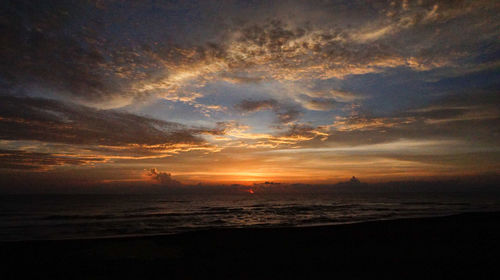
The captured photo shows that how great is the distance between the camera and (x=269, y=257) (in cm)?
1162

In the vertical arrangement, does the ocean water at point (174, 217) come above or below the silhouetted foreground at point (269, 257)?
below

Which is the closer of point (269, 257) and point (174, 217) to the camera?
point (269, 257)

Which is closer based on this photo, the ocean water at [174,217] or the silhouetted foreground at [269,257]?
the silhouetted foreground at [269,257]

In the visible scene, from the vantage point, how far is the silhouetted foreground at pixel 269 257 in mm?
9234

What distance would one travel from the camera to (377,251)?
1236 cm

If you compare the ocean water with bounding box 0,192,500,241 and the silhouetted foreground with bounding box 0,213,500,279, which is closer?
the silhouetted foreground with bounding box 0,213,500,279

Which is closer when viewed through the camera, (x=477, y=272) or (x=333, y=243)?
(x=477, y=272)

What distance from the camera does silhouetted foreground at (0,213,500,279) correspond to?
364 inches

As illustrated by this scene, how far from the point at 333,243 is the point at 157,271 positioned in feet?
33.3

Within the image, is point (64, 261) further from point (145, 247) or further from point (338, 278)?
point (338, 278)

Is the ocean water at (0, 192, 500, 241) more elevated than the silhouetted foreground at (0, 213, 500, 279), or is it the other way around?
the silhouetted foreground at (0, 213, 500, 279)

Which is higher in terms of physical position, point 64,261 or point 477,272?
point 477,272

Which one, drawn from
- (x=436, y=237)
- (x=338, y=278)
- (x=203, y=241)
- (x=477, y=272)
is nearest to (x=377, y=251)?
(x=477, y=272)

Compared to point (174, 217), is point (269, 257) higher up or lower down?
higher up
